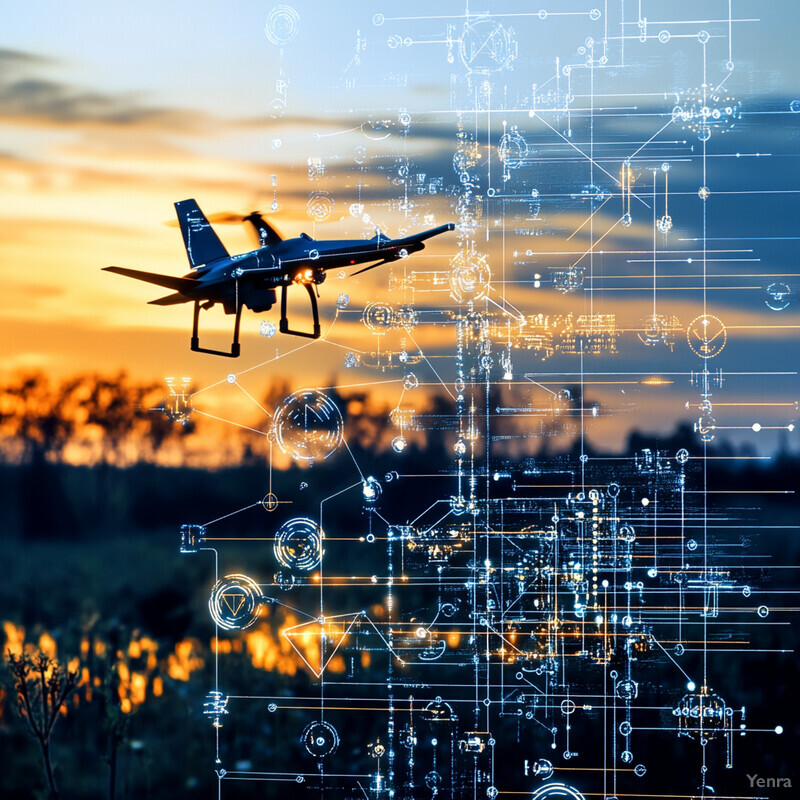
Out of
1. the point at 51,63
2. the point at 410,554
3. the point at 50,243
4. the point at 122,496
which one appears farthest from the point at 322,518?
the point at 51,63

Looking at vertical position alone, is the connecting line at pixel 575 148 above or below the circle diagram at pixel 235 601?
above

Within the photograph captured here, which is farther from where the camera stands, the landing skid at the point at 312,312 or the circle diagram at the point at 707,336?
the landing skid at the point at 312,312

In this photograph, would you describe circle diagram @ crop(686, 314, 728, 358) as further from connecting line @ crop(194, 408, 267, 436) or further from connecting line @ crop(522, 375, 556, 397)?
connecting line @ crop(194, 408, 267, 436)

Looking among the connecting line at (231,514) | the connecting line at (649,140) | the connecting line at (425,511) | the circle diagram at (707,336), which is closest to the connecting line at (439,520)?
the connecting line at (425,511)

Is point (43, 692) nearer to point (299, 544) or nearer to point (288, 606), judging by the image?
point (288, 606)

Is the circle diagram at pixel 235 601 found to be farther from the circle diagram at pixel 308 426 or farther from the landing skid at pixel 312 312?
the landing skid at pixel 312 312

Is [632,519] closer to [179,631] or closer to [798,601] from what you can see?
[798,601]

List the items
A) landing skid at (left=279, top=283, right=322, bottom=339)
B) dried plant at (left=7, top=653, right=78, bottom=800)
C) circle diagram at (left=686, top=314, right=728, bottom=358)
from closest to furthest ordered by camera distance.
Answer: circle diagram at (left=686, top=314, right=728, bottom=358) → landing skid at (left=279, top=283, right=322, bottom=339) → dried plant at (left=7, top=653, right=78, bottom=800)

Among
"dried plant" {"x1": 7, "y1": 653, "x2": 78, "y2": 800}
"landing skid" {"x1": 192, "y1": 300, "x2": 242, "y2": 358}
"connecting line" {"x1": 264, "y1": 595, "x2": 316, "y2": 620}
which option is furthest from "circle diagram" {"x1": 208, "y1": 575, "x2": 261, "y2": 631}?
"landing skid" {"x1": 192, "y1": 300, "x2": 242, "y2": 358}
